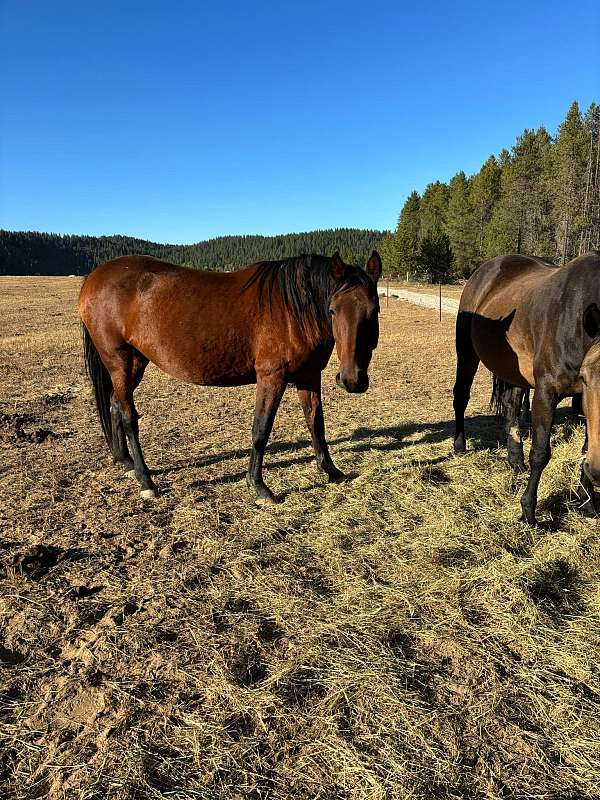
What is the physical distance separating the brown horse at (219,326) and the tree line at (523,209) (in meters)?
39.9

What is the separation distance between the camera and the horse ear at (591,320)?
2916mm

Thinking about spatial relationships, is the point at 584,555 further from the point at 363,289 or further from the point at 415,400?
the point at 415,400

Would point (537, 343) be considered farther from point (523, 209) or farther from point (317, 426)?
point (523, 209)

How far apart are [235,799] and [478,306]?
494 cm

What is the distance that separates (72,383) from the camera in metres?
9.06

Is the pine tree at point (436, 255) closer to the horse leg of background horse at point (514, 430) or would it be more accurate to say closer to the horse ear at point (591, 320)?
the horse leg of background horse at point (514, 430)

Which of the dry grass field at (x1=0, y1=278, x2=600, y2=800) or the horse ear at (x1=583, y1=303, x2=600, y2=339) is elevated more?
the horse ear at (x1=583, y1=303, x2=600, y2=339)

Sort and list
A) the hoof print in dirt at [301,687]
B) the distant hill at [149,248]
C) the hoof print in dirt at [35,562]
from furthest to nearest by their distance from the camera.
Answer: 1. the distant hill at [149,248]
2. the hoof print in dirt at [35,562]
3. the hoof print in dirt at [301,687]

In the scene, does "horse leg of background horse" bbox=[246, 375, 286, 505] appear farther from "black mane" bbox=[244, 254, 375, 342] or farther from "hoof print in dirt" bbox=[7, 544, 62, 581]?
"hoof print in dirt" bbox=[7, 544, 62, 581]

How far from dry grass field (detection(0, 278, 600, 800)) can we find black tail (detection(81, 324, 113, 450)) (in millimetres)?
471

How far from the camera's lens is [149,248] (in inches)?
6919

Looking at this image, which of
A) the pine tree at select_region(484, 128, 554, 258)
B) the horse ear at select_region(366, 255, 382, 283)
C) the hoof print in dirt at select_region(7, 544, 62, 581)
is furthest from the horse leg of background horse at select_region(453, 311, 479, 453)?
the pine tree at select_region(484, 128, 554, 258)

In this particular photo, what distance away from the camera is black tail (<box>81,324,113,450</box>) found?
505cm

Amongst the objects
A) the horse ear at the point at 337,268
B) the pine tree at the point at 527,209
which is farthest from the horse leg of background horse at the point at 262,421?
the pine tree at the point at 527,209
